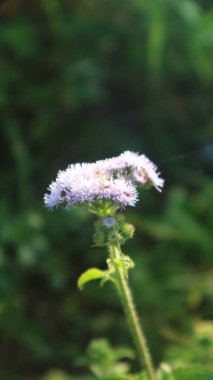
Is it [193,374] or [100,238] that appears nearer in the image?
[100,238]

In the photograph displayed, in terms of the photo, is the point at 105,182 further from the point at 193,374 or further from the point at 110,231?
the point at 193,374

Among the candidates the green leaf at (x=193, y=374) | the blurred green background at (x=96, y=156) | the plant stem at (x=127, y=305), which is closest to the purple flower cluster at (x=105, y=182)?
the plant stem at (x=127, y=305)

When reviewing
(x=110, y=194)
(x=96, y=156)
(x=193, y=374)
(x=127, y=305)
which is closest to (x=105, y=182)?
(x=110, y=194)

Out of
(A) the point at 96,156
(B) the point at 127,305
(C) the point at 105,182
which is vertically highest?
(A) the point at 96,156

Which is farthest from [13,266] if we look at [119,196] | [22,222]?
[119,196]

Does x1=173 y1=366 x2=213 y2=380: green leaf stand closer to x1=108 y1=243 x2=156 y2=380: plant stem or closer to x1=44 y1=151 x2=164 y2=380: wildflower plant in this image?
x1=108 y1=243 x2=156 y2=380: plant stem

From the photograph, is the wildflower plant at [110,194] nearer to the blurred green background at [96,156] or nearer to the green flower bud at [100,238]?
the green flower bud at [100,238]

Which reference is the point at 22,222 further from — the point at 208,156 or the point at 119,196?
the point at 119,196
